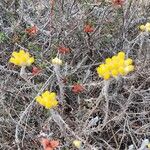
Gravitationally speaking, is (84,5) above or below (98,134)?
above

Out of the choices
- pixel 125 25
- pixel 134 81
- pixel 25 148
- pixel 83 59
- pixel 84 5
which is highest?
pixel 84 5

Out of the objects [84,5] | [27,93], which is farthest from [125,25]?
[27,93]

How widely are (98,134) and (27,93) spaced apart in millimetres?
382

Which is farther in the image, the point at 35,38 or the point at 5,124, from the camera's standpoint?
the point at 35,38

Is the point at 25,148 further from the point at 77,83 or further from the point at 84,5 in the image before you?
the point at 84,5

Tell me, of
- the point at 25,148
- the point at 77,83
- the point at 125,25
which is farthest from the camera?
the point at 125,25

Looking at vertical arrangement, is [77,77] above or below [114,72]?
above

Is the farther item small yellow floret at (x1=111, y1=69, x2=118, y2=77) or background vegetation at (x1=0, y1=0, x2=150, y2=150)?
Result: background vegetation at (x1=0, y1=0, x2=150, y2=150)

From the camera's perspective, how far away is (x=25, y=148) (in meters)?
1.70

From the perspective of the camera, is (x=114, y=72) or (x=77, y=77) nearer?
(x=114, y=72)

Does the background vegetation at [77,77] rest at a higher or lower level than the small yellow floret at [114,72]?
higher

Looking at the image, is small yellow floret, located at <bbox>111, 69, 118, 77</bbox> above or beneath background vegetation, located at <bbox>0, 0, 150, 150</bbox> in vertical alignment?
beneath

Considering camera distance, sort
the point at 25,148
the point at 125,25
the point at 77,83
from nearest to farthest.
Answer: the point at 25,148, the point at 77,83, the point at 125,25

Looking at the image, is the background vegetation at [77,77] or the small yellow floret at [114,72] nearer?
the small yellow floret at [114,72]
